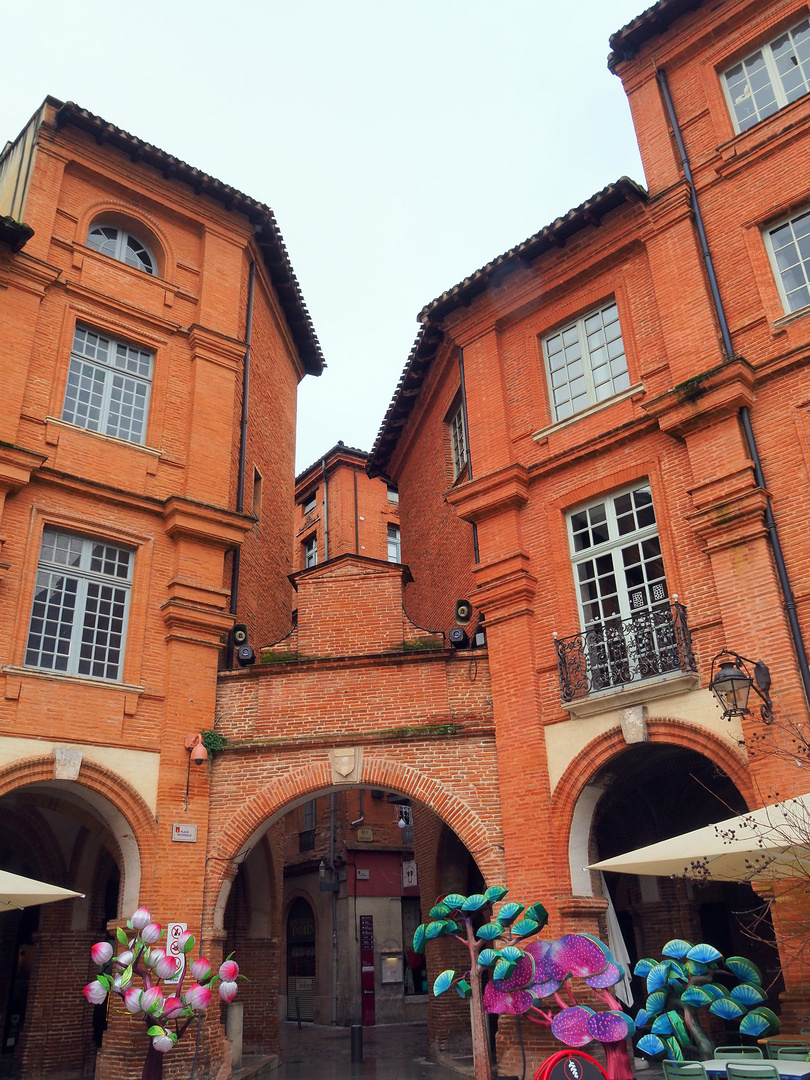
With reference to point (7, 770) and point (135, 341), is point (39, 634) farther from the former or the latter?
point (135, 341)

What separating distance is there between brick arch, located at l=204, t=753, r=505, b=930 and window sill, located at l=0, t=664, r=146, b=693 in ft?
7.48

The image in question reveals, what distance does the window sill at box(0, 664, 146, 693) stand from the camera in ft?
36.4

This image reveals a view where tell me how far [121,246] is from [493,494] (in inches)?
300

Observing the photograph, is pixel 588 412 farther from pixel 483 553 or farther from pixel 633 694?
Answer: pixel 633 694

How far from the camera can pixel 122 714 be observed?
38.8ft

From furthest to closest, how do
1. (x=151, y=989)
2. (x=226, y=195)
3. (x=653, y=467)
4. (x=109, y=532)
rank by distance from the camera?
(x=226, y=195)
(x=109, y=532)
(x=653, y=467)
(x=151, y=989)

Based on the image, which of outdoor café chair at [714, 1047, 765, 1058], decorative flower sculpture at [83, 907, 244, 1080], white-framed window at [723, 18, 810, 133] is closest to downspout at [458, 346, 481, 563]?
white-framed window at [723, 18, 810, 133]

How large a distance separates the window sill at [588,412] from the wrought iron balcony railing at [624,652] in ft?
10.2

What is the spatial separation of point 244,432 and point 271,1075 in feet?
32.5

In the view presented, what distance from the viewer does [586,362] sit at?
1322 cm

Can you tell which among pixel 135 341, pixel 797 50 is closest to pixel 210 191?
pixel 135 341

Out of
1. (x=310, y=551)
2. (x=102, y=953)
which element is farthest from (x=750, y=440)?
(x=310, y=551)

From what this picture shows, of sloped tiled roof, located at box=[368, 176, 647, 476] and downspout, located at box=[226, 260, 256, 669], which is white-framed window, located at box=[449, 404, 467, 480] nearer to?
sloped tiled roof, located at box=[368, 176, 647, 476]

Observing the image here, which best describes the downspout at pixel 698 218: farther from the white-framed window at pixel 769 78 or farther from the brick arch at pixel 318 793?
the brick arch at pixel 318 793
